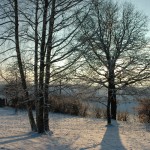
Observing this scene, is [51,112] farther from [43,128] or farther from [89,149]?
[89,149]

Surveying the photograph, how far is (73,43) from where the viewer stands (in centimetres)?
1555

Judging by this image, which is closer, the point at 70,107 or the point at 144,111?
the point at 144,111

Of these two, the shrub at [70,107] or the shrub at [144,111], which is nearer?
the shrub at [144,111]

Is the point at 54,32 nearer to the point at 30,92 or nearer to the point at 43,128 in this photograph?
the point at 30,92

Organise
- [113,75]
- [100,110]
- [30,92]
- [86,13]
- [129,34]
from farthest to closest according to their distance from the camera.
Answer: [100,110]
[129,34]
[113,75]
[30,92]
[86,13]

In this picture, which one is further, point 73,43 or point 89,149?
point 73,43

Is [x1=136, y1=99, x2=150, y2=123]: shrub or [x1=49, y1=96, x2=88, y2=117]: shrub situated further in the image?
[x1=49, y1=96, x2=88, y2=117]: shrub

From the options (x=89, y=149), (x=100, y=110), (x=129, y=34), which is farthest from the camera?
(x=100, y=110)

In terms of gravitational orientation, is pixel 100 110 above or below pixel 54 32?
below

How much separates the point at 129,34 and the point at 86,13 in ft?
42.1

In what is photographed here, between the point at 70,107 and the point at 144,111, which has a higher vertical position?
the point at 70,107

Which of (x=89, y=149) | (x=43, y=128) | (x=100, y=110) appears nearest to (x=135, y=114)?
(x=100, y=110)

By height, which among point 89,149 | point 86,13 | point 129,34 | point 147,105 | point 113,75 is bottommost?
point 89,149

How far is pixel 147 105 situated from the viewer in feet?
92.3
